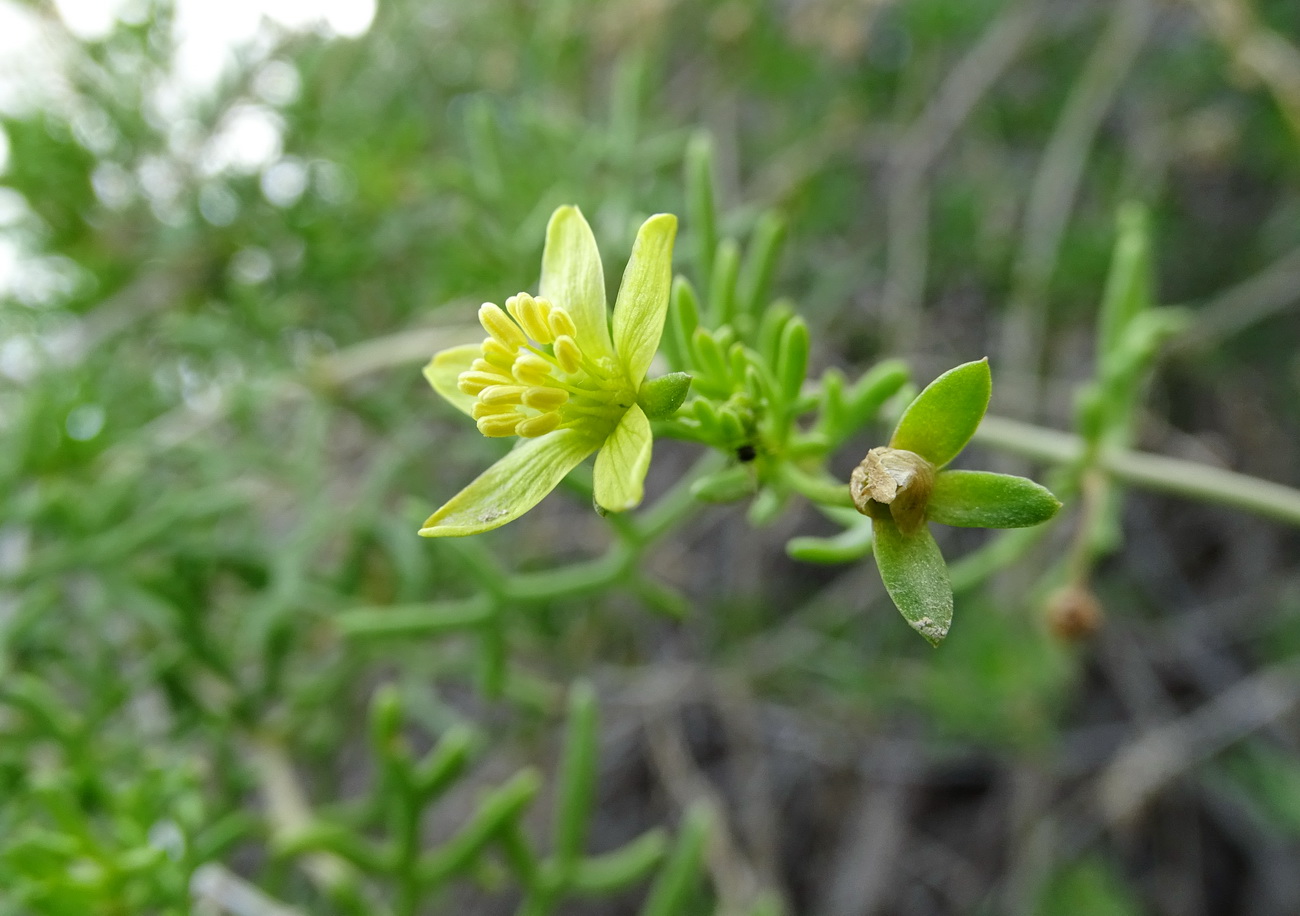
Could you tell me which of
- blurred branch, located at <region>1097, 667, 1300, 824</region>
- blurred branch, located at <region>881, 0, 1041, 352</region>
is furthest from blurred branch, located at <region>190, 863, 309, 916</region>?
blurred branch, located at <region>881, 0, 1041, 352</region>

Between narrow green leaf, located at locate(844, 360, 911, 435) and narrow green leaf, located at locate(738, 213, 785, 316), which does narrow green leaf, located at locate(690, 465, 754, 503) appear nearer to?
narrow green leaf, located at locate(844, 360, 911, 435)

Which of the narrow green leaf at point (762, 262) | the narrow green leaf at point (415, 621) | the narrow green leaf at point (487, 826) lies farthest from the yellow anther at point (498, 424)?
the narrow green leaf at point (487, 826)

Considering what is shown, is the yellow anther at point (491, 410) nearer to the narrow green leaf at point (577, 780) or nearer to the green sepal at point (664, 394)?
the green sepal at point (664, 394)

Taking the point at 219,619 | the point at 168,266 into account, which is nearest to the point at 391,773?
the point at 219,619

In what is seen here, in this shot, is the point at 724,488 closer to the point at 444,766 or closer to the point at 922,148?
the point at 444,766

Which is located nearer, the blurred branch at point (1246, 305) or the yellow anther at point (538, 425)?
the yellow anther at point (538, 425)

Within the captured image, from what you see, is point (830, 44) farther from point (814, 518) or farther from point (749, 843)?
point (749, 843)
